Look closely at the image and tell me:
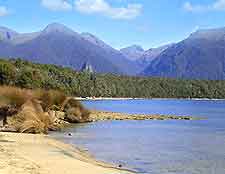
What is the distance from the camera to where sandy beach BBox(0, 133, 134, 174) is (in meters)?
20.8

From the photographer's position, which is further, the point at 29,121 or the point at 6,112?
the point at 6,112

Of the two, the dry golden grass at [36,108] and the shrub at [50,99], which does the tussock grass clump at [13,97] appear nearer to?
the dry golden grass at [36,108]

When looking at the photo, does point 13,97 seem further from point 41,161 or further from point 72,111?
point 41,161

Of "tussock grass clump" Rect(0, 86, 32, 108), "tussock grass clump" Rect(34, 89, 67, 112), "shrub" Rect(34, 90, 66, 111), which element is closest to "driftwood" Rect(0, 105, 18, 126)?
"tussock grass clump" Rect(0, 86, 32, 108)

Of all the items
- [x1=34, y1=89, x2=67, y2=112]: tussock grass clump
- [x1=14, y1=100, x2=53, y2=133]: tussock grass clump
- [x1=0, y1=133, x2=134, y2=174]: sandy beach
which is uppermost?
[x1=34, y1=89, x2=67, y2=112]: tussock grass clump

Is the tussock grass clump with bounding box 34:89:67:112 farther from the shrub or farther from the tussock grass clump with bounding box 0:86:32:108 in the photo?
the tussock grass clump with bounding box 0:86:32:108

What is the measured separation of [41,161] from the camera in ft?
79.4

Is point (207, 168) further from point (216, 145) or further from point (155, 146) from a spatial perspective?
point (216, 145)

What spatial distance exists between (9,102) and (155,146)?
1733 cm

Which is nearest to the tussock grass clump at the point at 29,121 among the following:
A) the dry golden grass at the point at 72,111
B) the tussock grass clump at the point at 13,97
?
the tussock grass clump at the point at 13,97

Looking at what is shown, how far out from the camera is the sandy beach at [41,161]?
2079 cm

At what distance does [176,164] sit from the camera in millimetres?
28594

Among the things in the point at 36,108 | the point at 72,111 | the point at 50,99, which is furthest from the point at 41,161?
the point at 72,111

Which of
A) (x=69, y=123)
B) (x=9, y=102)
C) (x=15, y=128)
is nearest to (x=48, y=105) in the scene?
(x=69, y=123)
